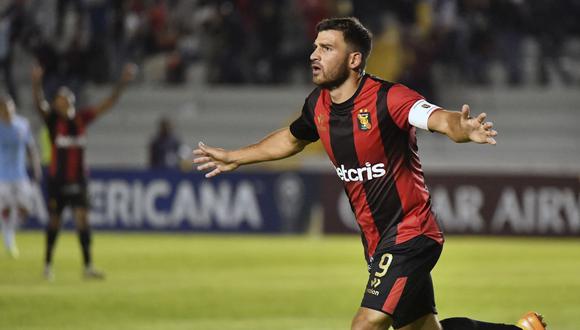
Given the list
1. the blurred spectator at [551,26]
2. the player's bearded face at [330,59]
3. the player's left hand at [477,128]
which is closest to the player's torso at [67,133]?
the player's bearded face at [330,59]

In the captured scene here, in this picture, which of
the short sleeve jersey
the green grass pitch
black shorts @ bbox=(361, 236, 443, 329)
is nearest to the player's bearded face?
black shorts @ bbox=(361, 236, 443, 329)

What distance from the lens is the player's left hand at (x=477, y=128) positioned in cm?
638

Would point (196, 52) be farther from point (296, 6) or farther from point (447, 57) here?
point (447, 57)

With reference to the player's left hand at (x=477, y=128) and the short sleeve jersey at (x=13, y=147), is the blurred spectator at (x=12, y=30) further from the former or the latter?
the player's left hand at (x=477, y=128)

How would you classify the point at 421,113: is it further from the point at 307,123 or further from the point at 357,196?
the point at 307,123

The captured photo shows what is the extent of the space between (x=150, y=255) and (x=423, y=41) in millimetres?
10036

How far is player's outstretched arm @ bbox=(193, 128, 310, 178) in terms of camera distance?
802 centimetres

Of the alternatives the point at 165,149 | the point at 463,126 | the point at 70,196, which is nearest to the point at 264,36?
the point at 165,149

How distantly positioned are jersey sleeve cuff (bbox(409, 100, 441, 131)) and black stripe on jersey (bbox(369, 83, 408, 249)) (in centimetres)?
21

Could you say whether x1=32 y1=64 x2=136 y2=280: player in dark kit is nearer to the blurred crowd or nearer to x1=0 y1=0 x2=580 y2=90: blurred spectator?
the blurred crowd

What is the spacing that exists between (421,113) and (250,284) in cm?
860

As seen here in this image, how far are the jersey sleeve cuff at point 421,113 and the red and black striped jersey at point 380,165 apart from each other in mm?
147

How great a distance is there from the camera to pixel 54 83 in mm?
27906

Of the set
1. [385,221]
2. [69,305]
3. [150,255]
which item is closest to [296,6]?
[150,255]
